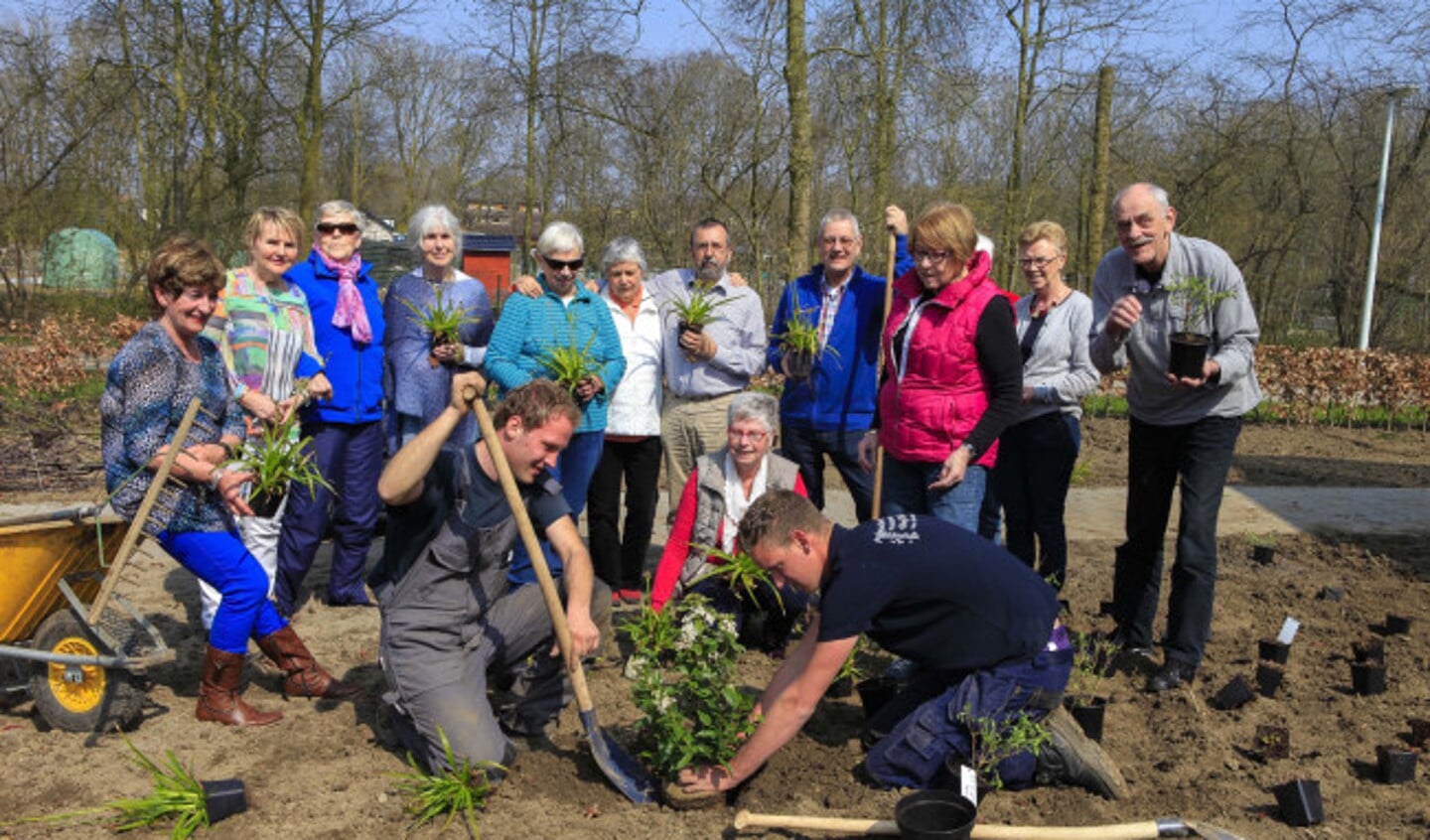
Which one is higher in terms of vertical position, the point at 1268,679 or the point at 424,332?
the point at 424,332

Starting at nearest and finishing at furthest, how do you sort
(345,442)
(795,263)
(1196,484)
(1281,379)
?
1. (1196,484)
2. (345,442)
3. (795,263)
4. (1281,379)

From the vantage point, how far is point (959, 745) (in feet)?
12.5

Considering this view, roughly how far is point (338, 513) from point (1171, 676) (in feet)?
13.7

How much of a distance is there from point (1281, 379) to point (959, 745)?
11.1 meters

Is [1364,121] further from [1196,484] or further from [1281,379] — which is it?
[1196,484]

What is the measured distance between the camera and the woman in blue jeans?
17.8 ft

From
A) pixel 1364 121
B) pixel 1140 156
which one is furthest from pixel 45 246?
pixel 1364 121

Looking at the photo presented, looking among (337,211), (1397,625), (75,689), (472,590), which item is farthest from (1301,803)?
(337,211)

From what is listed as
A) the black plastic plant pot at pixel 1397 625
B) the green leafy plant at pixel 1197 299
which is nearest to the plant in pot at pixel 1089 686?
the green leafy plant at pixel 1197 299

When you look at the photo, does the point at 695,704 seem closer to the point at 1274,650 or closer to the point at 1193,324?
the point at 1193,324

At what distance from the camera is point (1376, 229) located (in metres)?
17.3

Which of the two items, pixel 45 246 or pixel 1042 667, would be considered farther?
pixel 45 246

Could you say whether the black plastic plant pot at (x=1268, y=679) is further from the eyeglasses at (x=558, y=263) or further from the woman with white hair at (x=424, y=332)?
the woman with white hair at (x=424, y=332)

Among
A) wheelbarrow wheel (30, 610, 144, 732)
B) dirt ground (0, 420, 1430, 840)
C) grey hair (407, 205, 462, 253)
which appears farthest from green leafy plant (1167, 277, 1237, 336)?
wheelbarrow wheel (30, 610, 144, 732)
